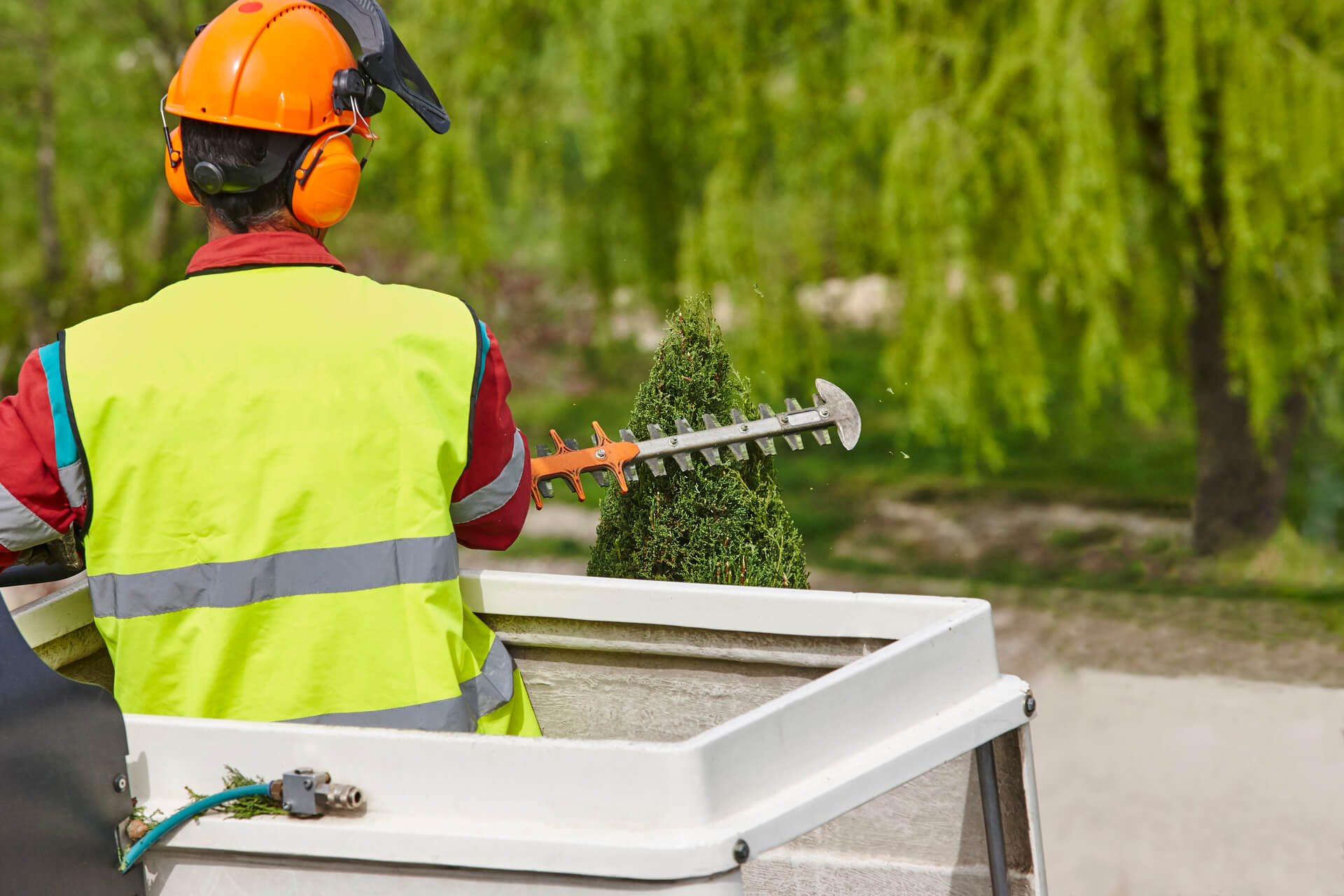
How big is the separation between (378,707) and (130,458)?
0.50 metres

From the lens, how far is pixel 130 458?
1771 mm

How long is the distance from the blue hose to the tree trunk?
6.40 metres

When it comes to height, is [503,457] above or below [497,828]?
above

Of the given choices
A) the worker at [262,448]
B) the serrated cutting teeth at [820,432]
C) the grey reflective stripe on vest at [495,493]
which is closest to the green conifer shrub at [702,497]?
the serrated cutting teeth at [820,432]

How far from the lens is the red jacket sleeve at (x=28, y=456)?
68.4 inches

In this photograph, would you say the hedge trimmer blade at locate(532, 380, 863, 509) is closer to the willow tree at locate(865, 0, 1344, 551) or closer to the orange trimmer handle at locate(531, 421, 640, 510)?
the orange trimmer handle at locate(531, 421, 640, 510)

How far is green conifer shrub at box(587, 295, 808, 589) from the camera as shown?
2412 millimetres

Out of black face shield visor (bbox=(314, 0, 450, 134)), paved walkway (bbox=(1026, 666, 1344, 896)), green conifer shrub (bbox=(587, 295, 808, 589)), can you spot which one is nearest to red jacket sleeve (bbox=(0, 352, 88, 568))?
black face shield visor (bbox=(314, 0, 450, 134))

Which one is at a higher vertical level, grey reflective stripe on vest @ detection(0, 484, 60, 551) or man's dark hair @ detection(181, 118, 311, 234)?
man's dark hair @ detection(181, 118, 311, 234)

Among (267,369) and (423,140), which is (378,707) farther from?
(423,140)

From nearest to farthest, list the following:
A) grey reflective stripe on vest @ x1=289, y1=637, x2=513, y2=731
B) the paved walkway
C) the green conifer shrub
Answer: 1. grey reflective stripe on vest @ x1=289, y1=637, x2=513, y2=731
2. the green conifer shrub
3. the paved walkway

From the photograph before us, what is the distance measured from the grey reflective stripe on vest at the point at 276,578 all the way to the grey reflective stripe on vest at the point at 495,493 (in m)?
0.17

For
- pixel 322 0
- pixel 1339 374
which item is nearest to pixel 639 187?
pixel 1339 374

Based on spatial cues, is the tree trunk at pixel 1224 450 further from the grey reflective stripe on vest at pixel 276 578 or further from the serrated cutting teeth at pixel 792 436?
the grey reflective stripe on vest at pixel 276 578
